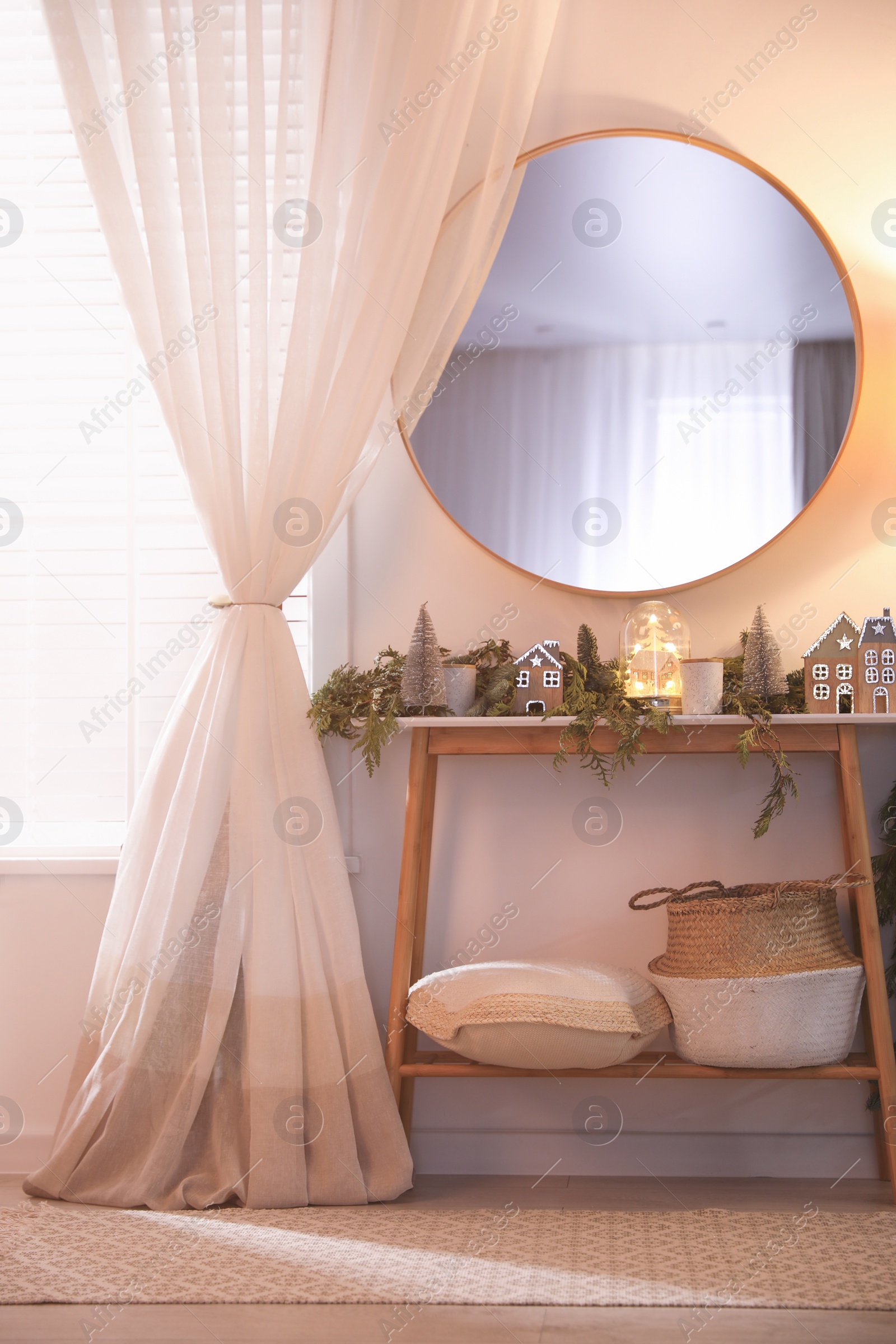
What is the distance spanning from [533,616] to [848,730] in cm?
68

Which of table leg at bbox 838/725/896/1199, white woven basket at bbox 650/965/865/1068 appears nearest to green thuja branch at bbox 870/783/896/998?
table leg at bbox 838/725/896/1199

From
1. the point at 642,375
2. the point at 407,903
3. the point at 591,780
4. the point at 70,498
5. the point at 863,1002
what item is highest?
the point at 642,375

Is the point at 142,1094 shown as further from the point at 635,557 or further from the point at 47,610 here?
the point at 635,557

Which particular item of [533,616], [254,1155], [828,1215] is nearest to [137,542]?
[533,616]

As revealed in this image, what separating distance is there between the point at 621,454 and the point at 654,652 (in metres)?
0.46

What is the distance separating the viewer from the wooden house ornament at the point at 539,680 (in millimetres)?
1891

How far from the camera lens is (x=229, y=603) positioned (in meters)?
2.03

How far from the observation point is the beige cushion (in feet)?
5.46

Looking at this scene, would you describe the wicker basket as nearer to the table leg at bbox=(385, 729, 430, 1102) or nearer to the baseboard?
the baseboard

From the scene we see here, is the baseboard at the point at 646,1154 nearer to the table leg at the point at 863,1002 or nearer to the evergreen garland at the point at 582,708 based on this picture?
the table leg at the point at 863,1002

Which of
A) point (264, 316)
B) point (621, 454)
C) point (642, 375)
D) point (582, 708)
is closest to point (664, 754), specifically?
point (582, 708)

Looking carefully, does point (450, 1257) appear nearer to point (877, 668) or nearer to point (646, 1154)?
point (646, 1154)

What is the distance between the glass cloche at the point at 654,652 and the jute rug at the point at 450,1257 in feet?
3.01

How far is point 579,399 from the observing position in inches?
82.7
